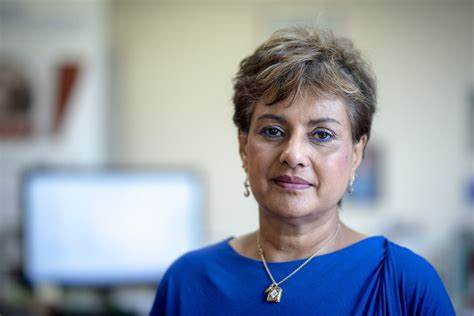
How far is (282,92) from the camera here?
1.09 meters

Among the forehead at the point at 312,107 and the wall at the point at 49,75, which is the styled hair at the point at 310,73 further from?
the wall at the point at 49,75

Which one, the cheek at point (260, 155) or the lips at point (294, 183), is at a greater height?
the cheek at point (260, 155)

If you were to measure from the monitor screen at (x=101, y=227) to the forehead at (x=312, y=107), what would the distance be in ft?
6.23

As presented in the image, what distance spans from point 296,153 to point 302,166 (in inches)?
1.1

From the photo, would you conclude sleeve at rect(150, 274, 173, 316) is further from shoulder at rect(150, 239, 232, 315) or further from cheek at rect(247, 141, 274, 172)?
cheek at rect(247, 141, 274, 172)

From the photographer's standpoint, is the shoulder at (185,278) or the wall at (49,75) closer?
the shoulder at (185,278)

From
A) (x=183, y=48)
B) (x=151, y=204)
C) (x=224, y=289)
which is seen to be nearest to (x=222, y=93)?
(x=183, y=48)

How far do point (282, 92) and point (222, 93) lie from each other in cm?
271

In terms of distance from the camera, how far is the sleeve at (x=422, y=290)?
1018 millimetres

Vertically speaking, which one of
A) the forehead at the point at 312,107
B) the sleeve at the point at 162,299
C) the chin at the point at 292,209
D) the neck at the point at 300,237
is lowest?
the sleeve at the point at 162,299

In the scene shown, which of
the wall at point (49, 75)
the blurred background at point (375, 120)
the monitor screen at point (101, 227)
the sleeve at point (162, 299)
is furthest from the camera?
the blurred background at point (375, 120)

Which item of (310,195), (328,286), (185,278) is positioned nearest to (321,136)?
(310,195)

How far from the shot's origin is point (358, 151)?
1.17m

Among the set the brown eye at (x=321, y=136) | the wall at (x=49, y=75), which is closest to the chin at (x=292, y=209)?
the brown eye at (x=321, y=136)
